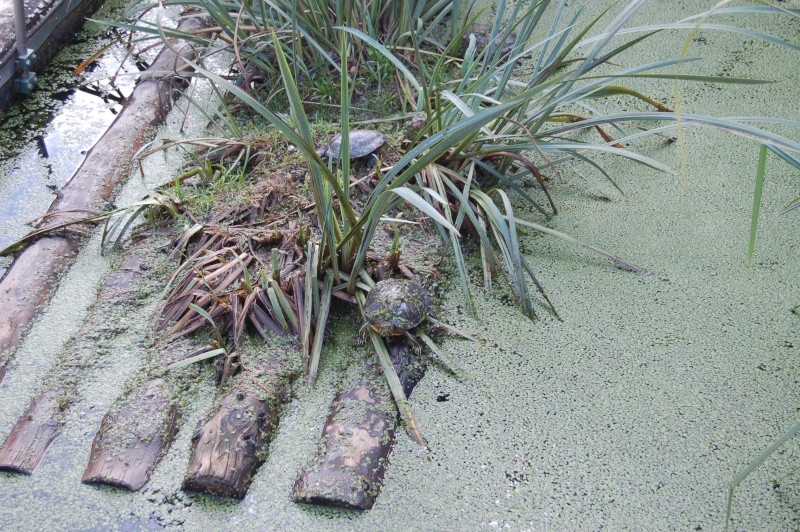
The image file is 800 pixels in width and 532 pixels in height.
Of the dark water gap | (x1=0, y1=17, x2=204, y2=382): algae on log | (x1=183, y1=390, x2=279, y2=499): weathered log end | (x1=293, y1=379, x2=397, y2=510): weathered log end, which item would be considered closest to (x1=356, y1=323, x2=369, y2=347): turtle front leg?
(x1=293, y1=379, x2=397, y2=510): weathered log end

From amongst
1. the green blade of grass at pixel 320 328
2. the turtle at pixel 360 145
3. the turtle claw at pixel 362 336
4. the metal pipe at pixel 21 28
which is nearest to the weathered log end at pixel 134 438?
the green blade of grass at pixel 320 328

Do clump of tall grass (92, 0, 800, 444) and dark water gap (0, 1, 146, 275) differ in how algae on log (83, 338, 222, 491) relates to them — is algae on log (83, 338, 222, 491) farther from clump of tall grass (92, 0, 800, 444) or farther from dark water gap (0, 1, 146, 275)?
dark water gap (0, 1, 146, 275)

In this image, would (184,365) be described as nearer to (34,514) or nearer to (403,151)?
(34,514)

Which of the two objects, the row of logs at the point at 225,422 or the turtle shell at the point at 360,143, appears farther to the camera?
the turtle shell at the point at 360,143

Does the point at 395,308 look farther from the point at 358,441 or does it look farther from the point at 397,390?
the point at 358,441

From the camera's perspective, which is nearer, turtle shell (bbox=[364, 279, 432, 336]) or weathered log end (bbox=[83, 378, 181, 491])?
weathered log end (bbox=[83, 378, 181, 491])

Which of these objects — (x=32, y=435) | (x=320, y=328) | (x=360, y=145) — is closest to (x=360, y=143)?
(x=360, y=145)

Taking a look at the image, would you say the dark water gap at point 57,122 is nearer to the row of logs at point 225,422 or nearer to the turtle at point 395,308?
the row of logs at point 225,422
